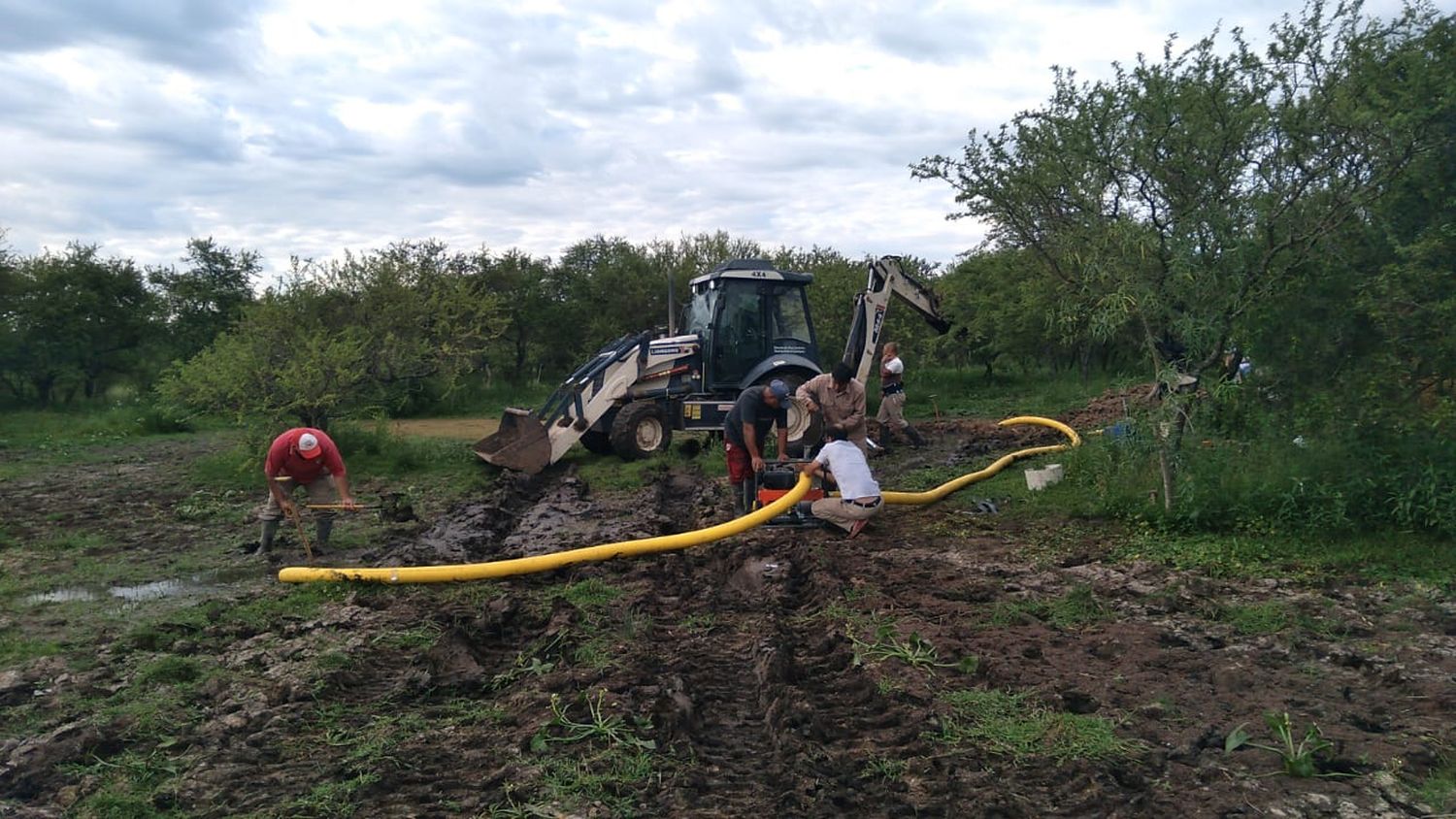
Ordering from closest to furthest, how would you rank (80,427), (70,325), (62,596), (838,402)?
(62,596), (838,402), (80,427), (70,325)

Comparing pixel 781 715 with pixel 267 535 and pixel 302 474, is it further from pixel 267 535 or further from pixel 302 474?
pixel 267 535

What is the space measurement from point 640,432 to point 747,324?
225 cm

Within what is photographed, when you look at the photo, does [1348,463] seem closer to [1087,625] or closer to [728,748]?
[1087,625]

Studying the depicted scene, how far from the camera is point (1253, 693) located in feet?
16.8

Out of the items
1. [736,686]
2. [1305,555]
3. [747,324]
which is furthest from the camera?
[747,324]

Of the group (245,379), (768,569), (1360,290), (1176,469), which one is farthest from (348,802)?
(245,379)

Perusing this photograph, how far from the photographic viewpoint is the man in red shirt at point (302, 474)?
8656mm

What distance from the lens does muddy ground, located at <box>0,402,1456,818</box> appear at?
4.15m

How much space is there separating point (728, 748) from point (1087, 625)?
9.62 ft

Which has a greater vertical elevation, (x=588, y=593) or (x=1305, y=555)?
(x=1305, y=555)

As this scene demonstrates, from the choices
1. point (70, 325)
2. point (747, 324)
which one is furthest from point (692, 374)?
point (70, 325)

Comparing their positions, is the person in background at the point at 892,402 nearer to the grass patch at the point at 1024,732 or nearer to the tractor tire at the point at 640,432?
the tractor tire at the point at 640,432

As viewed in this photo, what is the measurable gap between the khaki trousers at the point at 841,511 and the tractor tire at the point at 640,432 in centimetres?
537

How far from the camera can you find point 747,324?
14.5 metres
